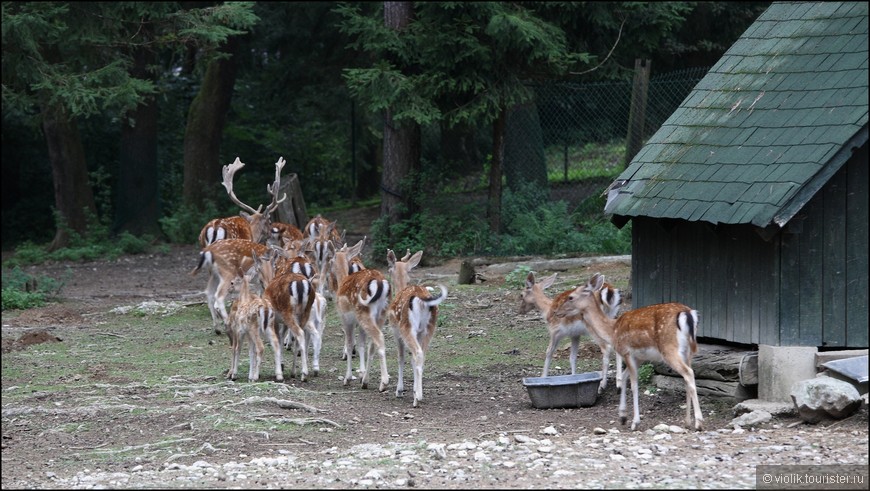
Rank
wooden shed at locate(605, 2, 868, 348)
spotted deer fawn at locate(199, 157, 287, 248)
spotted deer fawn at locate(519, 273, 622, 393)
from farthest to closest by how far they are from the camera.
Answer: spotted deer fawn at locate(199, 157, 287, 248) → spotted deer fawn at locate(519, 273, 622, 393) → wooden shed at locate(605, 2, 868, 348)

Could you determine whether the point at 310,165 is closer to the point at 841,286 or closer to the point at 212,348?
the point at 212,348

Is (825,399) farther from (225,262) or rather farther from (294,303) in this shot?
(225,262)

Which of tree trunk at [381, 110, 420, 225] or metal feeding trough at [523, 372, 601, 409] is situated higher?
tree trunk at [381, 110, 420, 225]

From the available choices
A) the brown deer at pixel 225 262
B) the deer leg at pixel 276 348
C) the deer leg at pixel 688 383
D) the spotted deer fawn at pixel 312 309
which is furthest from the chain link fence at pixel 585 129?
the deer leg at pixel 688 383

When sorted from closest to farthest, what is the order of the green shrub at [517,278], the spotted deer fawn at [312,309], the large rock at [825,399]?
1. the large rock at [825,399]
2. the spotted deer fawn at [312,309]
3. the green shrub at [517,278]

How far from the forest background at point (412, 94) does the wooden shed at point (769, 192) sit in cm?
642

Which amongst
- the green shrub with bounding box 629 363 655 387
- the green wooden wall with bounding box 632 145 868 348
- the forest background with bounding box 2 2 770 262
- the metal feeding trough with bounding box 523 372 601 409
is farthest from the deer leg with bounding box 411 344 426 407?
the forest background with bounding box 2 2 770 262

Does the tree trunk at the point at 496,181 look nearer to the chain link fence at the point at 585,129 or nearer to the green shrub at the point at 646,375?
the chain link fence at the point at 585,129

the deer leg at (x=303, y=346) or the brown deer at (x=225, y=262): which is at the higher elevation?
the brown deer at (x=225, y=262)

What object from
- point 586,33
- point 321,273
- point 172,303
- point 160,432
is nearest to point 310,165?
point 586,33

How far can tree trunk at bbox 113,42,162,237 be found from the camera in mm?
23547

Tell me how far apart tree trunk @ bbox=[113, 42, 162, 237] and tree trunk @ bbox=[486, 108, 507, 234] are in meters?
8.46

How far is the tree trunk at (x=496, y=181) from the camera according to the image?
1869 centimetres

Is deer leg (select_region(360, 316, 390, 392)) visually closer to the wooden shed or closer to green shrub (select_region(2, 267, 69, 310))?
the wooden shed
